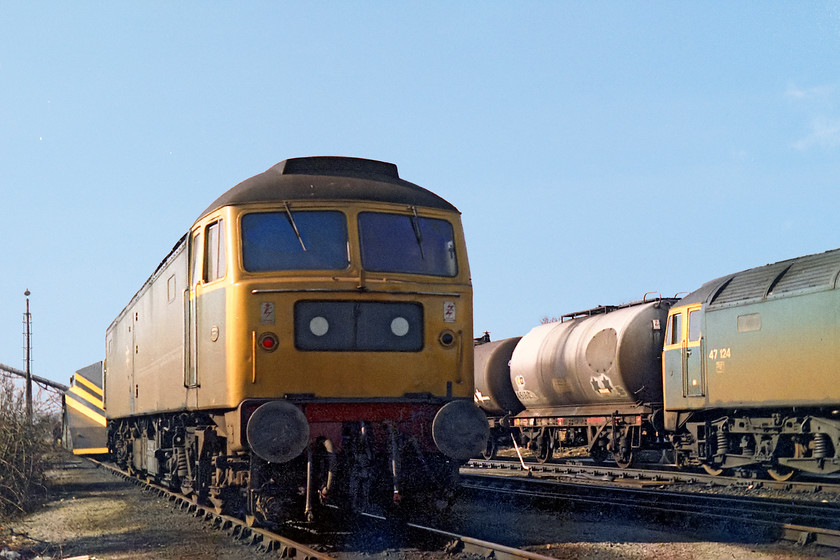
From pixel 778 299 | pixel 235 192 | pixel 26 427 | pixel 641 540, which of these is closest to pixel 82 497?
pixel 26 427

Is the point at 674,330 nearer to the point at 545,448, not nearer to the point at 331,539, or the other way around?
the point at 545,448

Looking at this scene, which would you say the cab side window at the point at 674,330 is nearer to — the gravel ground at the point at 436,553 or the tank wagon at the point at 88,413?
the gravel ground at the point at 436,553

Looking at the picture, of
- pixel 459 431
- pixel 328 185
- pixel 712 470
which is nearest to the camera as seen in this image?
pixel 459 431

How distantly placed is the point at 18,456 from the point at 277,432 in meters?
8.46

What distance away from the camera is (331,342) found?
8789mm

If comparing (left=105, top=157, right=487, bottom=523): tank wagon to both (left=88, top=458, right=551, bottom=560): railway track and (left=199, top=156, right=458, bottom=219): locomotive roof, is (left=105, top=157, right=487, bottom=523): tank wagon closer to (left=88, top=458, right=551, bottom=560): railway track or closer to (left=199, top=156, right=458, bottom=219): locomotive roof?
(left=199, top=156, right=458, bottom=219): locomotive roof

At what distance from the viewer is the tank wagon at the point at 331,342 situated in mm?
8609

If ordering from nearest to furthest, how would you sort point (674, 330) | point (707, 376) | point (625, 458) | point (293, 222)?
point (293, 222) → point (707, 376) → point (674, 330) → point (625, 458)

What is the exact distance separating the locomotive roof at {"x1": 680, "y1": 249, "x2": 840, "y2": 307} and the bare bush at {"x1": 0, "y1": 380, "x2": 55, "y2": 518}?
430 inches

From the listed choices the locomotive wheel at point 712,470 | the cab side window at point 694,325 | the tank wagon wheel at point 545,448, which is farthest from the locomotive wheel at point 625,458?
the cab side window at point 694,325

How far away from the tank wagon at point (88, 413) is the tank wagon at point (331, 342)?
54.1ft

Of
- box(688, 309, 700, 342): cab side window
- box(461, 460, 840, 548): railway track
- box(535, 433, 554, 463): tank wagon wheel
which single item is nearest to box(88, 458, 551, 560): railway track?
box(461, 460, 840, 548): railway track

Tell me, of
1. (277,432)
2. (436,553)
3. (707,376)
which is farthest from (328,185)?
(707,376)

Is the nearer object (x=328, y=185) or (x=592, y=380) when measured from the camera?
(x=328, y=185)
